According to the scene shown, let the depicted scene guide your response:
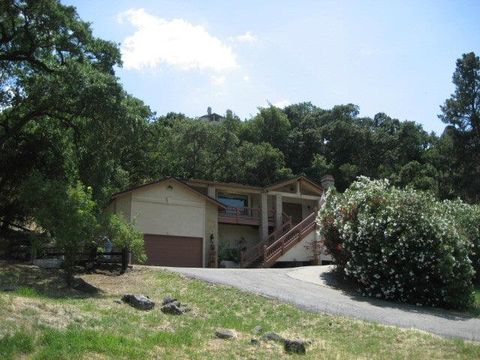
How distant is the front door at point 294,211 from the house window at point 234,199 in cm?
322

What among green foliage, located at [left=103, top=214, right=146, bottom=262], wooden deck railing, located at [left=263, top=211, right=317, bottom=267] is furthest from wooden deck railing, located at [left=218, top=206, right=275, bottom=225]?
green foliage, located at [left=103, top=214, right=146, bottom=262]

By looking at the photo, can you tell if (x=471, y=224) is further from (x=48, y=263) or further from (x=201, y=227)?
(x=48, y=263)

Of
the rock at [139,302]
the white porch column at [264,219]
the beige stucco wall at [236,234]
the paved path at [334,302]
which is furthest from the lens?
the beige stucco wall at [236,234]

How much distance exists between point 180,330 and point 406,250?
10.4m

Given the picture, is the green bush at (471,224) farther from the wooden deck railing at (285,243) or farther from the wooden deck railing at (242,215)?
the wooden deck railing at (242,215)

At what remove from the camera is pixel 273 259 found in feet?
96.5

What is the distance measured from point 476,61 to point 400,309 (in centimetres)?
2648

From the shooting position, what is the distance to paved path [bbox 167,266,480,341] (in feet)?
45.7

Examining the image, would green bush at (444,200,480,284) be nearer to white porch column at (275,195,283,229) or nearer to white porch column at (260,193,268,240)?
white porch column at (275,195,283,229)

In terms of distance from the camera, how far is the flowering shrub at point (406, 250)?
58.5 feet

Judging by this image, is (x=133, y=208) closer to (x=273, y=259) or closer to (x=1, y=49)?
(x=273, y=259)

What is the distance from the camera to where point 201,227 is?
30.9 metres

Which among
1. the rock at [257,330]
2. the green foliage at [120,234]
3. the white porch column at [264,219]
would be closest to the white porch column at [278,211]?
the white porch column at [264,219]

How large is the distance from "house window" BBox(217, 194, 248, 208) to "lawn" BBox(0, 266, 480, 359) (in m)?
20.8
